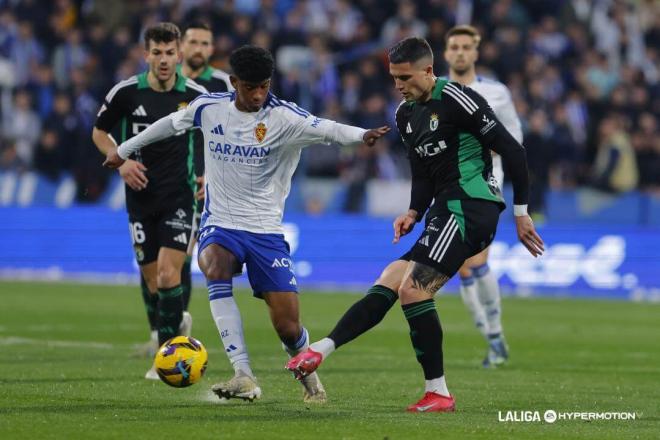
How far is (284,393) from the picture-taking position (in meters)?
9.97

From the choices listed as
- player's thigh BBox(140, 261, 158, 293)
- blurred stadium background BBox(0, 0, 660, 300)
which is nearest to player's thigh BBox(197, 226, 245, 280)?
player's thigh BBox(140, 261, 158, 293)

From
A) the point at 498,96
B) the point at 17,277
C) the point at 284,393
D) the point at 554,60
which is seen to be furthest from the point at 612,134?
the point at 284,393

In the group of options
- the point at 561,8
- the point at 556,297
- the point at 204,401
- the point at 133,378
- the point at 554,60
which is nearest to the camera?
the point at 204,401

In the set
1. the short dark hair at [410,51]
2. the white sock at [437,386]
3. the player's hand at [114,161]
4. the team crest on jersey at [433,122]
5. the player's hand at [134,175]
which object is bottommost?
the white sock at [437,386]

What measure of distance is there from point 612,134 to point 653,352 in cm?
1095

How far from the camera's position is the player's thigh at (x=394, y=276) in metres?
9.17

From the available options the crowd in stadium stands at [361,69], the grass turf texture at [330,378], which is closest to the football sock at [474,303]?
the grass turf texture at [330,378]

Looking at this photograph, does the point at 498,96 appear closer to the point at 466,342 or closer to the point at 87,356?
the point at 466,342

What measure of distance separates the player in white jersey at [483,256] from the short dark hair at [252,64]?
4.23 metres

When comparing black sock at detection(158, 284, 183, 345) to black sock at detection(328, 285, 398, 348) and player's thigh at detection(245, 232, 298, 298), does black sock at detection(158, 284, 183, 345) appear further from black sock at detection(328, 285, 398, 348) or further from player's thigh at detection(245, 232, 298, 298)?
black sock at detection(328, 285, 398, 348)

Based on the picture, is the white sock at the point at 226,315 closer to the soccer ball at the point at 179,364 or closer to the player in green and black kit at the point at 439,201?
the soccer ball at the point at 179,364

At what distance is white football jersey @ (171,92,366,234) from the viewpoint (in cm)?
917

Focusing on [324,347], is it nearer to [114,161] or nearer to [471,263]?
[114,161]

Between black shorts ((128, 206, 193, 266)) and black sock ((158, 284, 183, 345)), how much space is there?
40 centimetres
